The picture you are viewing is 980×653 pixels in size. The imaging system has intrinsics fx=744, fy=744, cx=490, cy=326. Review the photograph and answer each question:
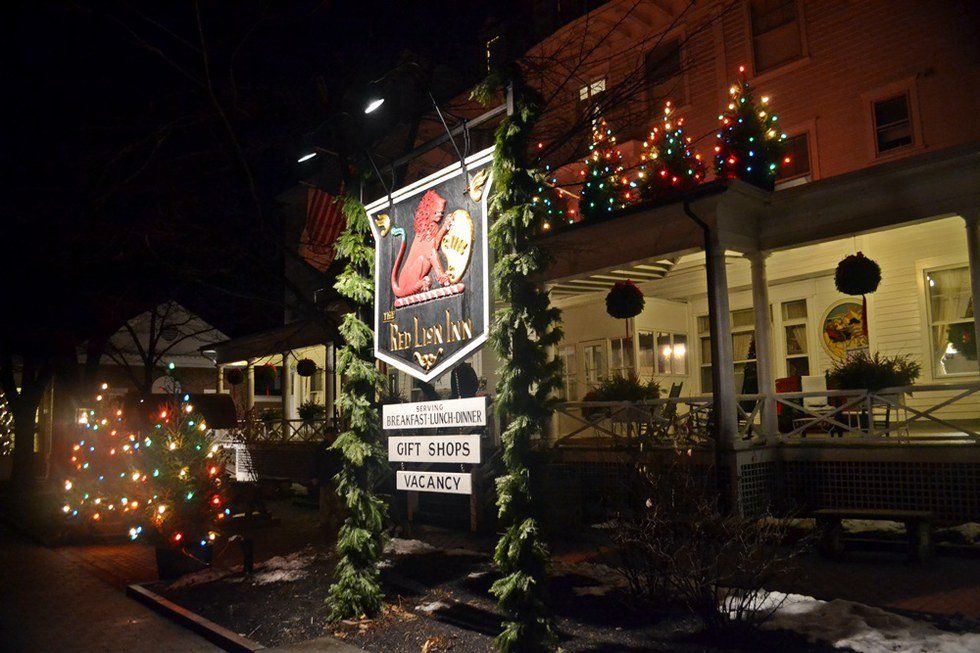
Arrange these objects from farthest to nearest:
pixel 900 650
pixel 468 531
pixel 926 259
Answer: pixel 926 259, pixel 468 531, pixel 900 650

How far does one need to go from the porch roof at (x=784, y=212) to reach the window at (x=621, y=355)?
3473mm

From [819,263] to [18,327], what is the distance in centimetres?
1950

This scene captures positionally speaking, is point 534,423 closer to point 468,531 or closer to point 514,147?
point 514,147

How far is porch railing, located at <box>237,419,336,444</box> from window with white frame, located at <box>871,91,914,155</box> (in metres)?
15.7

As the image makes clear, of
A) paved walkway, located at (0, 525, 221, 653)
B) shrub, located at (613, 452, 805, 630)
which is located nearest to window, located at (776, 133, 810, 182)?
shrub, located at (613, 452, 805, 630)

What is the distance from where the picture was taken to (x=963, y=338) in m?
13.0

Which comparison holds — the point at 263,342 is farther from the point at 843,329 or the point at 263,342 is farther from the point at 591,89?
the point at 843,329

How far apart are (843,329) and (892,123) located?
160 inches

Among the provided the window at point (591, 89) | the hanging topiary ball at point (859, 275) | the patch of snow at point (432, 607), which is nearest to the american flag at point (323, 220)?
the window at point (591, 89)

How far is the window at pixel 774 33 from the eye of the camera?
15.7 m

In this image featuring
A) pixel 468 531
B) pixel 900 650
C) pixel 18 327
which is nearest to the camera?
pixel 900 650

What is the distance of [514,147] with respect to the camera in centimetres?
591

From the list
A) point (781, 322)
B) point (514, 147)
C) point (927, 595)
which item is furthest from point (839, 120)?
point (514, 147)

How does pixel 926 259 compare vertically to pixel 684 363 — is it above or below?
above
